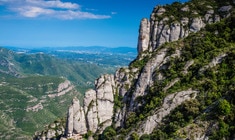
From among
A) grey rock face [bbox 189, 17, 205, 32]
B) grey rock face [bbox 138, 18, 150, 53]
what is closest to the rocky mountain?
grey rock face [bbox 138, 18, 150, 53]

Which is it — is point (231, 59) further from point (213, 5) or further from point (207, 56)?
point (213, 5)

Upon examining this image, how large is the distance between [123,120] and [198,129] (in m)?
30.0

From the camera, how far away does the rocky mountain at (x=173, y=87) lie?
45.8 meters

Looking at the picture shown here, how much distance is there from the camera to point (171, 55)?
2675 inches

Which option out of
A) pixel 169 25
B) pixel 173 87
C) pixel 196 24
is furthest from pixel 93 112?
pixel 196 24

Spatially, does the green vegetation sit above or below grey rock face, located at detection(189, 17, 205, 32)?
below

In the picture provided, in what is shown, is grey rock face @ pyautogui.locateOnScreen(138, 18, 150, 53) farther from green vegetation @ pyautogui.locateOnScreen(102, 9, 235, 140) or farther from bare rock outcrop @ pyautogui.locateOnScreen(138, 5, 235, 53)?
green vegetation @ pyautogui.locateOnScreen(102, 9, 235, 140)

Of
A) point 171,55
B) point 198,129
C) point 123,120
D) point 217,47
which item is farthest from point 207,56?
point 123,120

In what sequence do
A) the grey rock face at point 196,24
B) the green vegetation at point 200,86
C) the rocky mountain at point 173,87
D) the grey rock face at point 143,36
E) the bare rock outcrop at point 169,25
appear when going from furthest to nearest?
the grey rock face at point 143,36
the grey rock face at point 196,24
the bare rock outcrop at point 169,25
the rocky mountain at point 173,87
the green vegetation at point 200,86

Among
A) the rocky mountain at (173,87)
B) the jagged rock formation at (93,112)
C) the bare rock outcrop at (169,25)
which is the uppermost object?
the bare rock outcrop at (169,25)

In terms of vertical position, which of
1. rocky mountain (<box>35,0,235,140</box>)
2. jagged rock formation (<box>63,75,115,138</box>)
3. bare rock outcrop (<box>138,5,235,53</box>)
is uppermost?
bare rock outcrop (<box>138,5,235,53</box>)

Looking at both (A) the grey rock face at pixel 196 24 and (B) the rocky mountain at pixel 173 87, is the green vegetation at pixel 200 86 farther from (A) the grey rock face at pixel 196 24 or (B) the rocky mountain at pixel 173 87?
(A) the grey rock face at pixel 196 24

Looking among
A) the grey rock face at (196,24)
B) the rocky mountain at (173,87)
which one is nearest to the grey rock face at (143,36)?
the rocky mountain at (173,87)

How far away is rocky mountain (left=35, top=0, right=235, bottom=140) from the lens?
45.8 m
